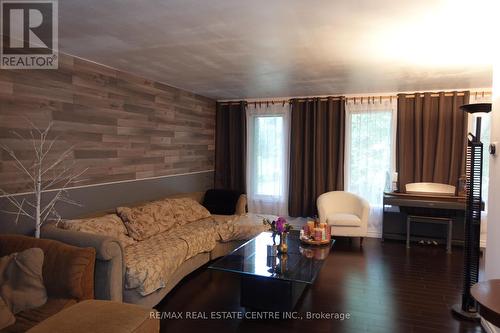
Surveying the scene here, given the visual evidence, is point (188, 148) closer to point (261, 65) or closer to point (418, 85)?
point (261, 65)

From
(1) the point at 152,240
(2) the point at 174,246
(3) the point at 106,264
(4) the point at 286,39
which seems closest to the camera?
(3) the point at 106,264

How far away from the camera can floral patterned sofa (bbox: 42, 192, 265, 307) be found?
2.49 meters

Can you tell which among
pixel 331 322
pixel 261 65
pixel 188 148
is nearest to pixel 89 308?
pixel 331 322

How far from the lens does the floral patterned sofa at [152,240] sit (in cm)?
249

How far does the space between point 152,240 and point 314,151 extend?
10.2 ft

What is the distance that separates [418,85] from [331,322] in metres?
3.43

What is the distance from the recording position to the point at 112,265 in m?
2.47

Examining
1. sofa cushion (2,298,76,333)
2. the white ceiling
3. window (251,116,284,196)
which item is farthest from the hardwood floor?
the white ceiling

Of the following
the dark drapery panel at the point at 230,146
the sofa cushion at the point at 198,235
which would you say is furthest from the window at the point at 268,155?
the sofa cushion at the point at 198,235

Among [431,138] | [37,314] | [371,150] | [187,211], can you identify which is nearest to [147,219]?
[187,211]

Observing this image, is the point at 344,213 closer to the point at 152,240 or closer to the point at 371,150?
the point at 371,150

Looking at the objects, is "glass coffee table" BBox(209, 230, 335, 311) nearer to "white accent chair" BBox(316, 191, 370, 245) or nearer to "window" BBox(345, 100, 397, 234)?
"white accent chair" BBox(316, 191, 370, 245)

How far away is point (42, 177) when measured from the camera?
300cm

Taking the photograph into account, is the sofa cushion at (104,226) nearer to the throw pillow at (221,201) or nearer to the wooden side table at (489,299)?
the throw pillow at (221,201)
